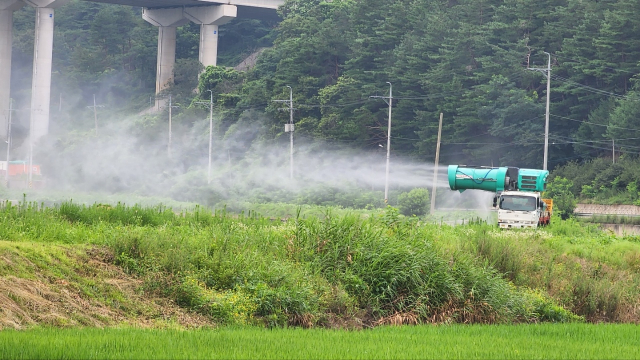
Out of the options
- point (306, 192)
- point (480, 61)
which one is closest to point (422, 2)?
point (480, 61)

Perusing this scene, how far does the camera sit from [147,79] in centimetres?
12850

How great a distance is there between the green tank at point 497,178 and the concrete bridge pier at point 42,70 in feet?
203

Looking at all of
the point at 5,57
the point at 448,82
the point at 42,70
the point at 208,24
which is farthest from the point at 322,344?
the point at 5,57

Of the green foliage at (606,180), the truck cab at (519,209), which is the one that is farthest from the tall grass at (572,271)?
the green foliage at (606,180)

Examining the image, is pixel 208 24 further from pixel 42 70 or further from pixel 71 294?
pixel 71 294

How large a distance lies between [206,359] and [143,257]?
6331mm

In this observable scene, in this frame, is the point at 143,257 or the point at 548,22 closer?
the point at 143,257

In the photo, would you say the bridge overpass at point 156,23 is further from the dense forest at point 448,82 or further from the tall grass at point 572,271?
the tall grass at point 572,271

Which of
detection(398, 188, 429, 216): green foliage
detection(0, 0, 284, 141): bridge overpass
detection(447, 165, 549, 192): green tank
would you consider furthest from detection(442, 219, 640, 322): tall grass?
detection(0, 0, 284, 141): bridge overpass

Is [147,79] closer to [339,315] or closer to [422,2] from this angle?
[422,2]

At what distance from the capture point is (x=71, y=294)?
54.1ft

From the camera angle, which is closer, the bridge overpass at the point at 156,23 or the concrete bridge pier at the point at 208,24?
the bridge overpass at the point at 156,23

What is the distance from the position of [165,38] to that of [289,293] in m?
95.4

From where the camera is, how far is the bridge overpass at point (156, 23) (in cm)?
9400
